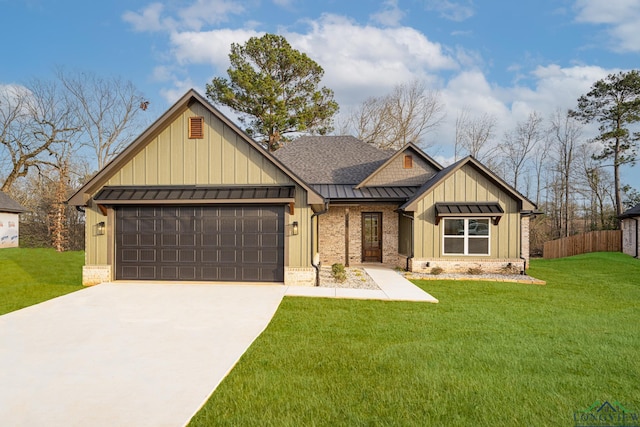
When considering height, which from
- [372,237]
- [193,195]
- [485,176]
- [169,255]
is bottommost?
[169,255]

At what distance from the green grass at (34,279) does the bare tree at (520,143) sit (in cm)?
3135

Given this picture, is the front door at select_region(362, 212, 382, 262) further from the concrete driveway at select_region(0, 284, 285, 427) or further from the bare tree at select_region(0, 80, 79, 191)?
the bare tree at select_region(0, 80, 79, 191)

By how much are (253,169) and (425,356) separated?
7571 mm

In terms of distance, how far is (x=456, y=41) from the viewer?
1706cm

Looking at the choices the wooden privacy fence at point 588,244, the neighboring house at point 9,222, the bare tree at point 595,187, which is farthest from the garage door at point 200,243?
the bare tree at point 595,187

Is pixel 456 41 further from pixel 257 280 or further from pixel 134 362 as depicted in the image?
pixel 134 362

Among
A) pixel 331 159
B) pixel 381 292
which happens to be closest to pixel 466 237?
pixel 381 292

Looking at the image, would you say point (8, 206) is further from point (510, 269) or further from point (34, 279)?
point (510, 269)

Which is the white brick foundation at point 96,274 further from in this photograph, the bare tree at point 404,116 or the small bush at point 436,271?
the bare tree at point 404,116

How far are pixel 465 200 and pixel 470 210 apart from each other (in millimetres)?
543

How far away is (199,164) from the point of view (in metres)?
10.6

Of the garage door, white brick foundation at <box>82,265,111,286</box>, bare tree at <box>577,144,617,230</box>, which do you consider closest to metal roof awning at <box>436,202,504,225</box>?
the garage door

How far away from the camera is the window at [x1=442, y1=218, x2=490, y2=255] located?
42.9ft

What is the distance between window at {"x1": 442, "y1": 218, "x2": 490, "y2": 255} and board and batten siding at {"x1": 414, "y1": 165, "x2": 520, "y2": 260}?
22 centimetres
